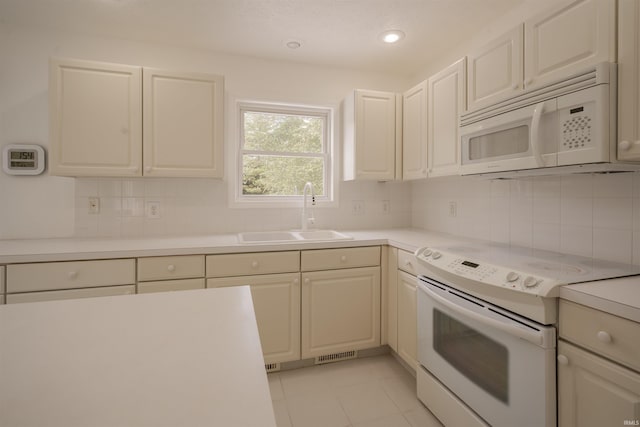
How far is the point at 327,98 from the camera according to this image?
285 centimetres

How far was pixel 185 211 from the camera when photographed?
250 cm

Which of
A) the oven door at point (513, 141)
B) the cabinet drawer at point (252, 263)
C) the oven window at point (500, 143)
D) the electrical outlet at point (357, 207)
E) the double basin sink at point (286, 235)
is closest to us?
the oven door at point (513, 141)

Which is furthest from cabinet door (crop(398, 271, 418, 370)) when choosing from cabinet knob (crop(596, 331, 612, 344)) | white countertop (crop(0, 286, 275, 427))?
white countertop (crop(0, 286, 275, 427))

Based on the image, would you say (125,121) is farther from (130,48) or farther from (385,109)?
(385,109)

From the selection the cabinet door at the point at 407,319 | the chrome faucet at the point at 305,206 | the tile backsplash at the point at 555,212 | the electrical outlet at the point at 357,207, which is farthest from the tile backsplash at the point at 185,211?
the cabinet door at the point at 407,319

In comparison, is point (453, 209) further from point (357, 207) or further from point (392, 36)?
point (392, 36)

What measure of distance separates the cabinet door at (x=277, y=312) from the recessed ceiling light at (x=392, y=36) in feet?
6.08

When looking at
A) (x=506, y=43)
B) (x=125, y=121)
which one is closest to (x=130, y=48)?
(x=125, y=121)

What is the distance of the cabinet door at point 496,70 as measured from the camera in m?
1.58

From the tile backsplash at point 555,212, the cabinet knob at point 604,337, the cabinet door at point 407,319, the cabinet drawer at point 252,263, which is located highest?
the tile backsplash at point 555,212

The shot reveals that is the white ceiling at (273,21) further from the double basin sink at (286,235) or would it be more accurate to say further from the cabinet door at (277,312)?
the cabinet door at (277,312)

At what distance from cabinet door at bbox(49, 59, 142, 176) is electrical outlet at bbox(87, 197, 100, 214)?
0.35 metres

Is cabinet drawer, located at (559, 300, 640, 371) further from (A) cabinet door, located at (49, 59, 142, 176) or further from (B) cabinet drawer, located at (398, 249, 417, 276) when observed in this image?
(A) cabinet door, located at (49, 59, 142, 176)

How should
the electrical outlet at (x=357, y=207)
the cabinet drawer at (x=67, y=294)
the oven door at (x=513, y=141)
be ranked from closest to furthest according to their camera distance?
the oven door at (x=513, y=141)
the cabinet drawer at (x=67, y=294)
the electrical outlet at (x=357, y=207)
